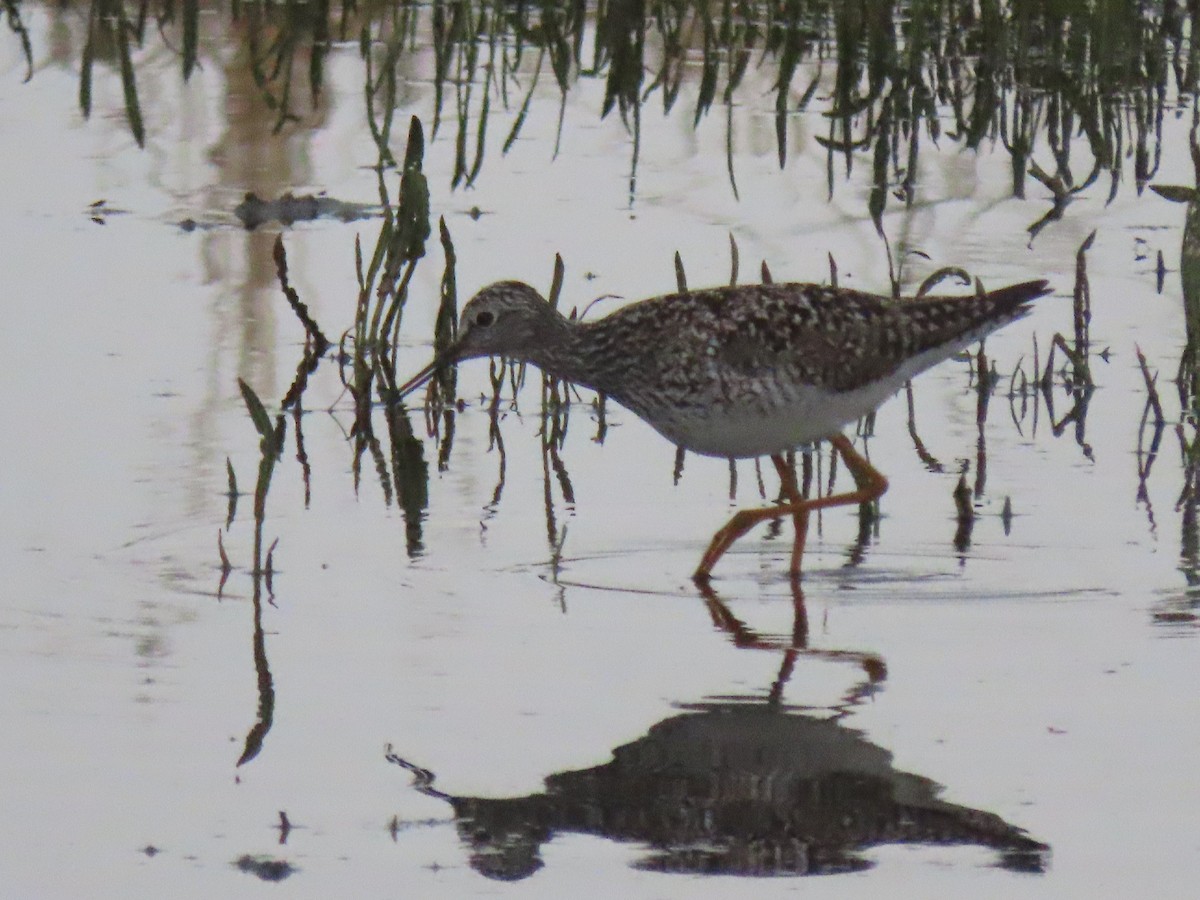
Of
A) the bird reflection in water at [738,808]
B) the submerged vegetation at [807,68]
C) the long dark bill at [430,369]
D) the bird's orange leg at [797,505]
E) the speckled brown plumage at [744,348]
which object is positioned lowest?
the bird reflection in water at [738,808]

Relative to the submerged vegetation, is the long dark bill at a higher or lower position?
lower

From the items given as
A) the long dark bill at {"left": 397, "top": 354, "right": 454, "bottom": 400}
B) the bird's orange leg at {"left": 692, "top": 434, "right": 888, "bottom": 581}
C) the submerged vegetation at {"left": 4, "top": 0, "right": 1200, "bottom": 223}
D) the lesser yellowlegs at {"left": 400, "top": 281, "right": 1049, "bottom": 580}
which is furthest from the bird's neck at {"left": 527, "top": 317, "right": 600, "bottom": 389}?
the submerged vegetation at {"left": 4, "top": 0, "right": 1200, "bottom": 223}

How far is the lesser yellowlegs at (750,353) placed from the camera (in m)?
7.44

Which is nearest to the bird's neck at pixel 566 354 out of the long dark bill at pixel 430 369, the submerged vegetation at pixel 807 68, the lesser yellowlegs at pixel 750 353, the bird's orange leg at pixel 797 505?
the lesser yellowlegs at pixel 750 353

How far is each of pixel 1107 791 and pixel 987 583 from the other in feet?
5.74

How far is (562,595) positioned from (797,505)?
101cm

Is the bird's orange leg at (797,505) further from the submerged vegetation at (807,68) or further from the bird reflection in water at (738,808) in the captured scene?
the submerged vegetation at (807,68)

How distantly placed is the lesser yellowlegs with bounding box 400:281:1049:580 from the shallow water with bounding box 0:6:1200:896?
34cm

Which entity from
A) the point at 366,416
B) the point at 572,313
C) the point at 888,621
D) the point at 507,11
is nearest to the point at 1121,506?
the point at 888,621

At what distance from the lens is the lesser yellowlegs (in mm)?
7438

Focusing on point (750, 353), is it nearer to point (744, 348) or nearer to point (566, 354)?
point (744, 348)

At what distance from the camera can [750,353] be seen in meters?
7.48

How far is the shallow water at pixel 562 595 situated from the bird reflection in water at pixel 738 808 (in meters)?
0.01

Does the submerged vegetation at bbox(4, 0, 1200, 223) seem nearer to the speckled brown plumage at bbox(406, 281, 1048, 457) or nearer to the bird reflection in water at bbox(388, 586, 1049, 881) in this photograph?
the speckled brown plumage at bbox(406, 281, 1048, 457)
